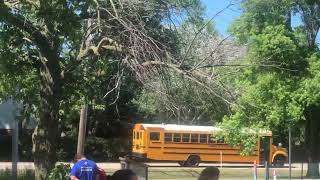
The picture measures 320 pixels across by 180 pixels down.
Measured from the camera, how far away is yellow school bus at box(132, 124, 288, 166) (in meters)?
38.2

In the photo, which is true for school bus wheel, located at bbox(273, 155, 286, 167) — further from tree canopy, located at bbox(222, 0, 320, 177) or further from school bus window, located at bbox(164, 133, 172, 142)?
tree canopy, located at bbox(222, 0, 320, 177)

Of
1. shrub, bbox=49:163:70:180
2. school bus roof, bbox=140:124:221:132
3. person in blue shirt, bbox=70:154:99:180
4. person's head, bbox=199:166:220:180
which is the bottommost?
shrub, bbox=49:163:70:180

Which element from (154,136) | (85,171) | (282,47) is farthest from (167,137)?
(85,171)

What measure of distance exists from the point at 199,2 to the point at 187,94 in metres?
1.54

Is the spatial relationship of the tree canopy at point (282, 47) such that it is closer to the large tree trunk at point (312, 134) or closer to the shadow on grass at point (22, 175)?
the large tree trunk at point (312, 134)

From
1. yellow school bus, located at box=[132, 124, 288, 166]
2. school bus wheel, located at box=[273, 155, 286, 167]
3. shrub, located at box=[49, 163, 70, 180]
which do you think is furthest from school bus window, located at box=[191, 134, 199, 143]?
shrub, located at box=[49, 163, 70, 180]

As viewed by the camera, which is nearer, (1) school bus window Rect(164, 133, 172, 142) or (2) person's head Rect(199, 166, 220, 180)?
(2) person's head Rect(199, 166, 220, 180)

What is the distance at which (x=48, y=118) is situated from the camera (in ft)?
39.7

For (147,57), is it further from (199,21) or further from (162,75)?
(199,21)

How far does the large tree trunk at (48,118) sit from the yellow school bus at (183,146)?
996 inches

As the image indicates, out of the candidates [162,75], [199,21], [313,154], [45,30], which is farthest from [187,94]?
[313,154]

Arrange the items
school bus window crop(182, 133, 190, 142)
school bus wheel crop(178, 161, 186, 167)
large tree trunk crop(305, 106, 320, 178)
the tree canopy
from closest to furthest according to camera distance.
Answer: the tree canopy, large tree trunk crop(305, 106, 320, 178), school bus wheel crop(178, 161, 186, 167), school bus window crop(182, 133, 190, 142)

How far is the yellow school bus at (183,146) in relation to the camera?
38.2m

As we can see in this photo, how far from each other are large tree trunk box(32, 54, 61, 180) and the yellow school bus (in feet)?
83.0
